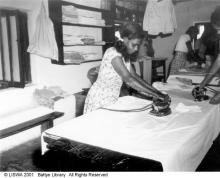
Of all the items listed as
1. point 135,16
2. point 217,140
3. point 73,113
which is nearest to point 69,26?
point 73,113

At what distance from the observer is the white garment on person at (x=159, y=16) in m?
4.96

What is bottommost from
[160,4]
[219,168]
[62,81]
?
[219,168]

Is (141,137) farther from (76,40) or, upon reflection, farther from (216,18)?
(76,40)

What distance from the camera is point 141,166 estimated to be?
49.2 inches

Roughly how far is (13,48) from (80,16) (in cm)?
141

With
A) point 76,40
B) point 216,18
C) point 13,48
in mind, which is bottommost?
point 13,48

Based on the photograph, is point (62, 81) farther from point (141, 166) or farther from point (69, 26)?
point (141, 166)

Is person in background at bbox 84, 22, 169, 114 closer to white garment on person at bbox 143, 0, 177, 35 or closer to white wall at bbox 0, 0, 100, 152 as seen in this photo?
white wall at bbox 0, 0, 100, 152

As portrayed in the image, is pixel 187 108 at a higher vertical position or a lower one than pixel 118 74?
lower

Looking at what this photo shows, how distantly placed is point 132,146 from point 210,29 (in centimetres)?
555

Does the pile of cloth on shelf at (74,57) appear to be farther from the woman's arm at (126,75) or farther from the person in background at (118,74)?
the woman's arm at (126,75)

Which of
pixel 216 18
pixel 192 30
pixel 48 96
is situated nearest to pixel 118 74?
pixel 216 18

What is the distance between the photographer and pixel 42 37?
3385mm

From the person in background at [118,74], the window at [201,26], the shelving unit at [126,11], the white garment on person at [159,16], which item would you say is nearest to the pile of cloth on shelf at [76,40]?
the shelving unit at [126,11]
